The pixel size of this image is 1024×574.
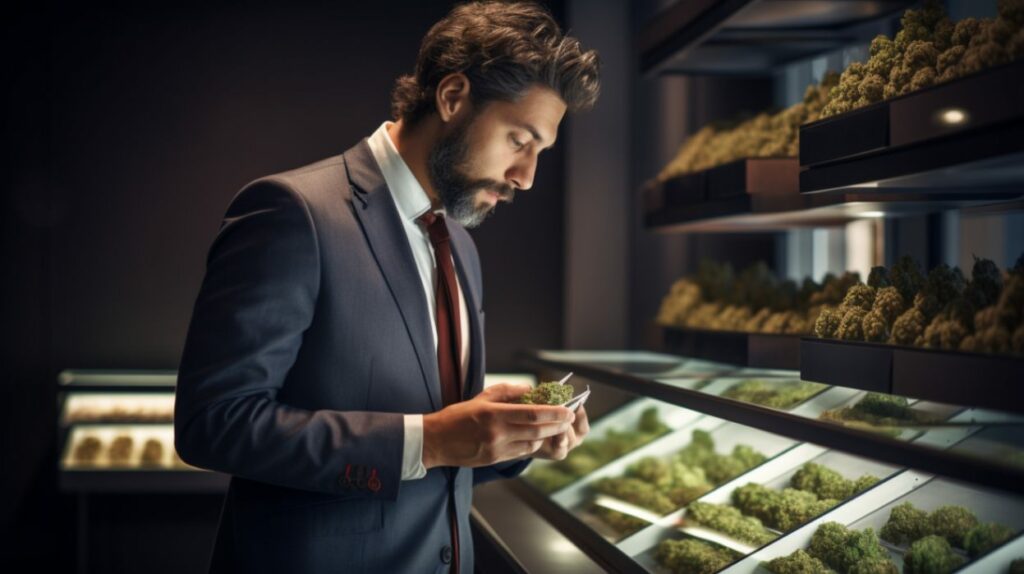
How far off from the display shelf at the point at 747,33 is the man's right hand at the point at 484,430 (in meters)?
1.64

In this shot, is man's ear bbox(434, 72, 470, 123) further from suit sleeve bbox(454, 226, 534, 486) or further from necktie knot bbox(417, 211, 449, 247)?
suit sleeve bbox(454, 226, 534, 486)

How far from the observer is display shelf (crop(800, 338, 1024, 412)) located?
161 centimetres

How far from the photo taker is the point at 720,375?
124 inches

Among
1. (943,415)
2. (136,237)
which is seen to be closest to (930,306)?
(943,415)

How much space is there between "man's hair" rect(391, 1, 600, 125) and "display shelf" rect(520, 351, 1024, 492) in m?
0.87

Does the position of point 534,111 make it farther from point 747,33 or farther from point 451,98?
point 747,33

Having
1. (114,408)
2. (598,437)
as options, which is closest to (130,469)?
(114,408)

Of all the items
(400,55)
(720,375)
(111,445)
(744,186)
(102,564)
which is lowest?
(102,564)

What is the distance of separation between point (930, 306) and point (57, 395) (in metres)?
5.21

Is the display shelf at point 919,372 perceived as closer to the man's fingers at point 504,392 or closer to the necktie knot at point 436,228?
the man's fingers at point 504,392

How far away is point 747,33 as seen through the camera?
143 inches

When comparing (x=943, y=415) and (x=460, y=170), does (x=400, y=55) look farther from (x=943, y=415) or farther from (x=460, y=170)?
(x=943, y=415)

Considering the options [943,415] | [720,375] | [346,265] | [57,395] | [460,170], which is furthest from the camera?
[57,395]

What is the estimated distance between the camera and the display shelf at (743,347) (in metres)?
3.11
